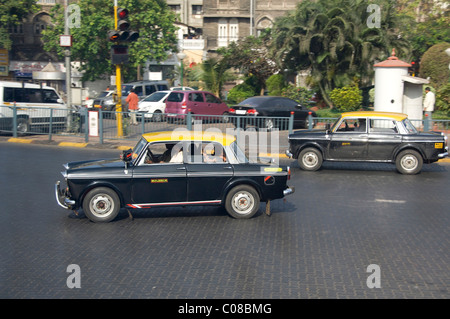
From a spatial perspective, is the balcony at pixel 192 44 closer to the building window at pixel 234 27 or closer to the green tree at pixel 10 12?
the building window at pixel 234 27

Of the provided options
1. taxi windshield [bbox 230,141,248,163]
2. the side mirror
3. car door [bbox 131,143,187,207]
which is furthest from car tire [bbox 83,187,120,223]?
taxi windshield [bbox 230,141,248,163]

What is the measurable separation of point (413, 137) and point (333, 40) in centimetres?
1566

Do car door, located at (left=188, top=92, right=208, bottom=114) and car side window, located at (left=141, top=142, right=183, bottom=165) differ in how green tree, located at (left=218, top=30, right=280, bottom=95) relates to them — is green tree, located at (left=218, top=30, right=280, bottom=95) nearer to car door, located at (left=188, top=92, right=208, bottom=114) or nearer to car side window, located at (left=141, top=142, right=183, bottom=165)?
car door, located at (left=188, top=92, right=208, bottom=114)

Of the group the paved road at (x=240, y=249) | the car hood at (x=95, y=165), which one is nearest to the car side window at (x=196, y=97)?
the paved road at (x=240, y=249)

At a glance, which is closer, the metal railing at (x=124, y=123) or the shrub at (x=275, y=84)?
the metal railing at (x=124, y=123)

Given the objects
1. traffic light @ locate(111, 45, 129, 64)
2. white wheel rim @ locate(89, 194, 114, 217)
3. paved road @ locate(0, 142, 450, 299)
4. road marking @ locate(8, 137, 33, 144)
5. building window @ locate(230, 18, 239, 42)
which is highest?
building window @ locate(230, 18, 239, 42)

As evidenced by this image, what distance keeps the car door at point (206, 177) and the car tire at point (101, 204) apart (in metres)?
1.27

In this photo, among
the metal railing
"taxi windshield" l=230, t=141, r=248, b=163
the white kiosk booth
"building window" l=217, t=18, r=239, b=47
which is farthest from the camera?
"building window" l=217, t=18, r=239, b=47

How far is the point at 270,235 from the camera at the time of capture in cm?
895

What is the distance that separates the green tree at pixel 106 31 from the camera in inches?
1700

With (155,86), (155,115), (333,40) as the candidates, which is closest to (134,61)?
(155,86)

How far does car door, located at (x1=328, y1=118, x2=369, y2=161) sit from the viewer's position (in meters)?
14.8

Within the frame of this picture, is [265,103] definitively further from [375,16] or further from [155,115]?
[375,16]
